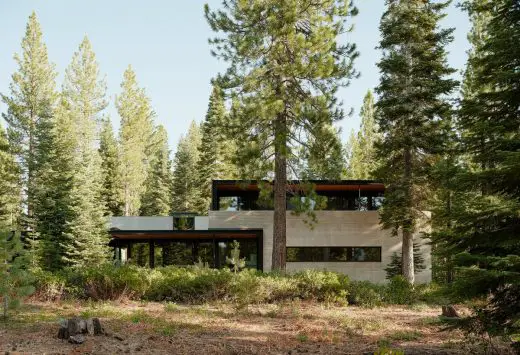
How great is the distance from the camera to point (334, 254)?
27.9 metres

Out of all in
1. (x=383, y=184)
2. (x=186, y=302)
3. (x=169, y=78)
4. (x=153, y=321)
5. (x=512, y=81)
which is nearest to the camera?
(x=512, y=81)

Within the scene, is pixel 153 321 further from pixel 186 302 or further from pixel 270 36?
pixel 270 36

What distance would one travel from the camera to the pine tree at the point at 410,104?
2395cm

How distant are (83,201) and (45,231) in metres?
2.56

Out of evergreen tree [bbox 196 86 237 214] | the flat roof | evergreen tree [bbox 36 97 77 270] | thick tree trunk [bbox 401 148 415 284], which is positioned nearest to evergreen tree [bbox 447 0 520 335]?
thick tree trunk [bbox 401 148 415 284]

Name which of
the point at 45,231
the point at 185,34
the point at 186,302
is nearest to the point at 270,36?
the point at 185,34

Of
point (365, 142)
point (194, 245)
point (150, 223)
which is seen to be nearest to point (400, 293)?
point (150, 223)

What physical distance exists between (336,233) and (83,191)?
1473 cm

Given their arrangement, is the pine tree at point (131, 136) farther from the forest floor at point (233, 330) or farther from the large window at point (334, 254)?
the forest floor at point (233, 330)

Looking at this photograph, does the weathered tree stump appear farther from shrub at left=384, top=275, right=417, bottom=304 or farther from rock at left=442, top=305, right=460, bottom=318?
shrub at left=384, top=275, right=417, bottom=304

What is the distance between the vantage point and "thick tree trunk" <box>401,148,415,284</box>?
23.7 metres

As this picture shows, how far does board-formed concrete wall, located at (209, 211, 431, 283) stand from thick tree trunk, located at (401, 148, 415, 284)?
10.4 feet

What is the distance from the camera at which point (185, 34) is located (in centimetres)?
1767

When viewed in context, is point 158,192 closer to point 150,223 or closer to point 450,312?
point 150,223
